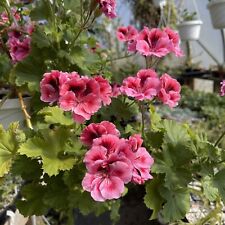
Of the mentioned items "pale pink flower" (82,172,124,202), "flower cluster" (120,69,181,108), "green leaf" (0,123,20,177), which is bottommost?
"green leaf" (0,123,20,177)

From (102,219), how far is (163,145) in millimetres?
505

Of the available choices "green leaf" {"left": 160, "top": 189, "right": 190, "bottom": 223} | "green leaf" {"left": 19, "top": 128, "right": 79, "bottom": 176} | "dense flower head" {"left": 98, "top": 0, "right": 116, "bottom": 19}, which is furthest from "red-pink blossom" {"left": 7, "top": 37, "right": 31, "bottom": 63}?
"green leaf" {"left": 160, "top": 189, "right": 190, "bottom": 223}

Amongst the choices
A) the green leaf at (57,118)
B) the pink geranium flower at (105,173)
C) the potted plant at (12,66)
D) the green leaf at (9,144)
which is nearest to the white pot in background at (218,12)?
the potted plant at (12,66)

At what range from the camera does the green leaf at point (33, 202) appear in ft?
3.35

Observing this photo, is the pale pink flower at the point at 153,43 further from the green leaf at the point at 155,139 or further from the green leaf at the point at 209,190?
the green leaf at the point at 209,190

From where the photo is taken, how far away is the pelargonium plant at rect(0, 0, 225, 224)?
0.81 m

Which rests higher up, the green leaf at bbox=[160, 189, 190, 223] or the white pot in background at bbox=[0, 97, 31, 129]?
the white pot in background at bbox=[0, 97, 31, 129]

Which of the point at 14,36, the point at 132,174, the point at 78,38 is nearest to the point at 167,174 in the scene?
the point at 132,174

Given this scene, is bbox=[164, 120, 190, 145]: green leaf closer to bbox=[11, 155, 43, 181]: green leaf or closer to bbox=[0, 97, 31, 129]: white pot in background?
bbox=[11, 155, 43, 181]: green leaf

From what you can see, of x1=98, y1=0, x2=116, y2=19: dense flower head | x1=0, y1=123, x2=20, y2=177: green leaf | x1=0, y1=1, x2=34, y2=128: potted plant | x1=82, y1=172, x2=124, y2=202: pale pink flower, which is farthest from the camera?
x1=0, y1=1, x2=34, y2=128: potted plant

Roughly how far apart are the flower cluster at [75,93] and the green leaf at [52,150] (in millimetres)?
110

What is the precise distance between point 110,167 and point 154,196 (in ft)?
0.90

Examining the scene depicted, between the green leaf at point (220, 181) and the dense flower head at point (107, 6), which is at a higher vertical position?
the dense flower head at point (107, 6)

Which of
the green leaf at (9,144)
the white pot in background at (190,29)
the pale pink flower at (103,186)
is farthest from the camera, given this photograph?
the white pot in background at (190,29)
